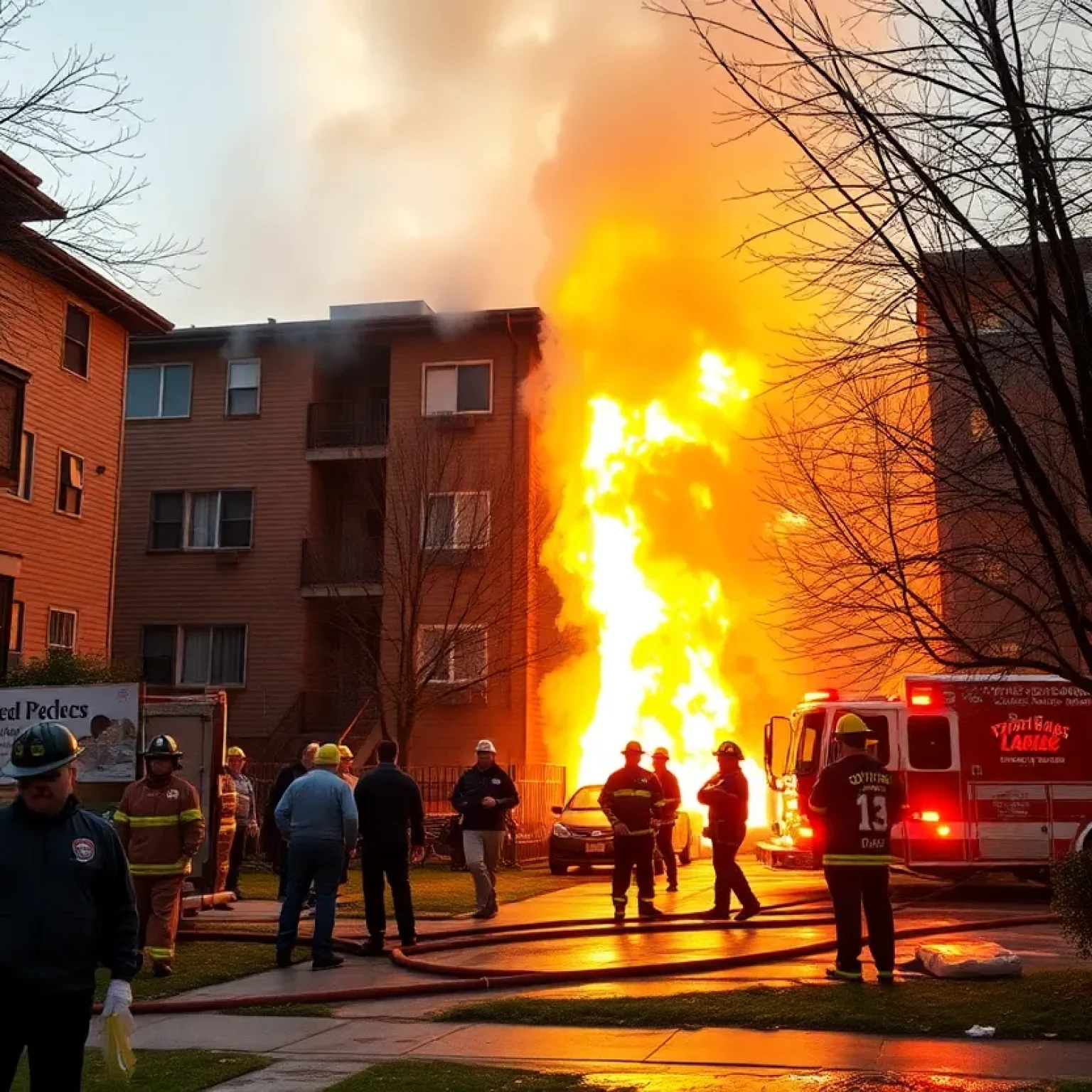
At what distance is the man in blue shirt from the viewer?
33.7 ft

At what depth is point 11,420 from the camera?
1836 centimetres

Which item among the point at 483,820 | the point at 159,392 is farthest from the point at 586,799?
the point at 159,392

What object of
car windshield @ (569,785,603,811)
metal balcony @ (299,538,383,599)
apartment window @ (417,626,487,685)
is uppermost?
metal balcony @ (299,538,383,599)

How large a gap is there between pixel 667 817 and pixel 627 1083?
1156 cm

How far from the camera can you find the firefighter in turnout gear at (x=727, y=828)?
13.1 m

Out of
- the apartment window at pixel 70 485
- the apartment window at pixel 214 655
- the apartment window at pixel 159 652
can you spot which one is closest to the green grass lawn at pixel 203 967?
the apartment window at pixel 70 485

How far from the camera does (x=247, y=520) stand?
2917 centimetres

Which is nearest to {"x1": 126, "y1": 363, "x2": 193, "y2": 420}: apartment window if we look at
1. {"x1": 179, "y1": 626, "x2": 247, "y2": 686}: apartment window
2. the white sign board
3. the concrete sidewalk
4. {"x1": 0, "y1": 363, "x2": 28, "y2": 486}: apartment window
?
{"x1": 179, "y1": 626, "x2": 247, "y2": 686}: apartment window

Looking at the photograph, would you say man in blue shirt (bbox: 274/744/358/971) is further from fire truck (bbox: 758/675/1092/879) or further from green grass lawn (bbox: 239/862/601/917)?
fire truck (bbox: 758/675/1092/879)

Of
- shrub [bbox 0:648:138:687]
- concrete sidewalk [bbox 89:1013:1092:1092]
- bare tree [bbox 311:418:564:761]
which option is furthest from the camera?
bare tree [bbox 311:418:564:761]

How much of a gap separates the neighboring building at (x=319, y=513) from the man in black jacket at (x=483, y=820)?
11.5m

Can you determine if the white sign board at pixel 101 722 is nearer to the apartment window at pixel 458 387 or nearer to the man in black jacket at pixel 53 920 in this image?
the man in black jacket at pixel 53 920

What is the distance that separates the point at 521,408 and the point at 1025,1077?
21.8 m

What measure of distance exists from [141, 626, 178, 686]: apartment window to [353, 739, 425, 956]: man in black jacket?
60.9 feet
